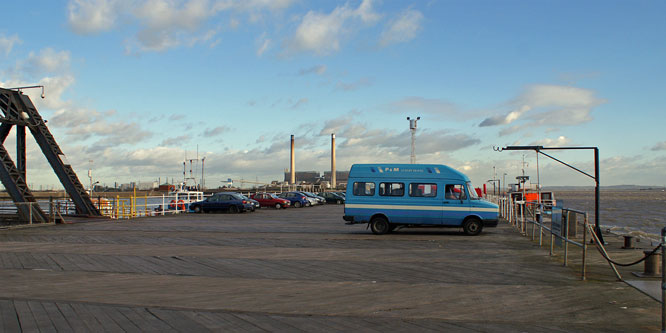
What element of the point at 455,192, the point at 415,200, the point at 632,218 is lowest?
the point at 632,218

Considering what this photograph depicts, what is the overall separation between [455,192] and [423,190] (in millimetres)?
1204

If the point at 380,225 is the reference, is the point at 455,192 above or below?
above

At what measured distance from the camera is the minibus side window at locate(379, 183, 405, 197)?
784 inches

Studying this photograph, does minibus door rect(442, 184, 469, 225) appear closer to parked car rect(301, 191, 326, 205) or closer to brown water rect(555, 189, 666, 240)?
brown water rect(555, 189, 666, 240)

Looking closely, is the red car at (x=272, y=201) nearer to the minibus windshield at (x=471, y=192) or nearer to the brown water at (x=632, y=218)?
the brown water at (x=632, y=218)

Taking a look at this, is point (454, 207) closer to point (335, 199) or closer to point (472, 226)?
point (472, 226)

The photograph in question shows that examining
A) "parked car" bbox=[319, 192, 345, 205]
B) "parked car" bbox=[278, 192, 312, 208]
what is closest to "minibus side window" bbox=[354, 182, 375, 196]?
"parked car" bbox=[278, 192, 312, 208]

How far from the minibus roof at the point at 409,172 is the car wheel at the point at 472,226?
156cm

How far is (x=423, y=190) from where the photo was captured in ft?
65.1

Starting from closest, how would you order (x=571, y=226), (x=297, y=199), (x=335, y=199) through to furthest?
(x=571, y=226)
(x=297, y=199)
(x=335, y=199)

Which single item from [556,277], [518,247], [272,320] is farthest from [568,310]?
[518,247]

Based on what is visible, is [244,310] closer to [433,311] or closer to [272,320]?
[272,320]

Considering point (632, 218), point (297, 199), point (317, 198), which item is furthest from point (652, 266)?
point (317, 198)

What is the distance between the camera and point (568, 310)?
292 inches
